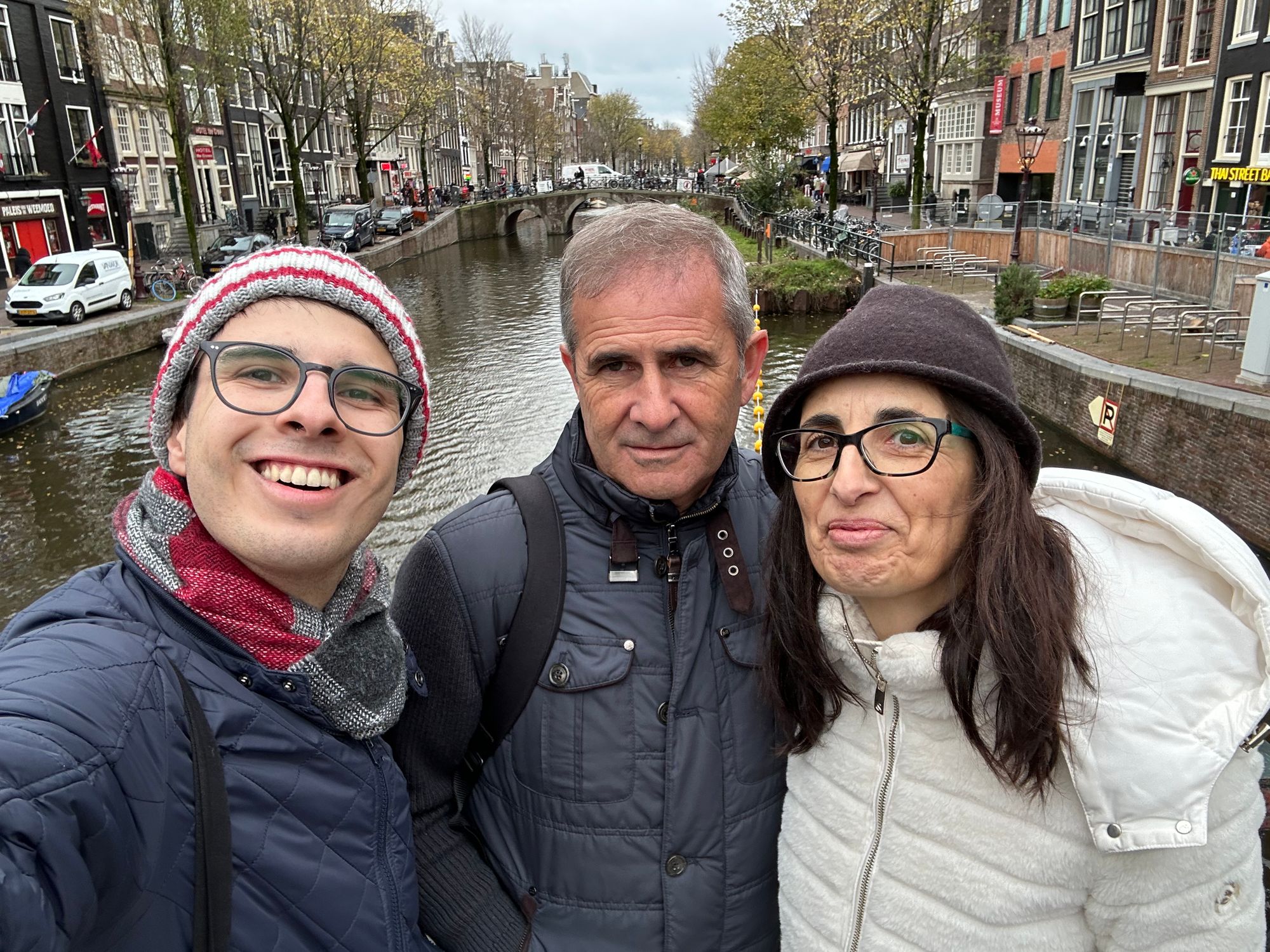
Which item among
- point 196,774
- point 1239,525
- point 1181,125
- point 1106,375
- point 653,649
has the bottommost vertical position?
point 1239,525

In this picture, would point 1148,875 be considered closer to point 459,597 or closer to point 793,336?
point 459,597

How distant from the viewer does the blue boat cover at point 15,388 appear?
1255 centimetres

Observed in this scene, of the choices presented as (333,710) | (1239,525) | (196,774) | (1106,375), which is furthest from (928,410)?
(1106,375)

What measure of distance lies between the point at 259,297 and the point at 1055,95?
3115 cm

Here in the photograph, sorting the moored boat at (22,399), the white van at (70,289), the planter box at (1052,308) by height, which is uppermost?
the white van at (70,289)

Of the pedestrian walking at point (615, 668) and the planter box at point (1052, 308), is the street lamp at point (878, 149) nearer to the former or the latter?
the planter box at point (1052, 308)

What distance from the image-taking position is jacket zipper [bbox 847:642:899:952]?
Answer: 156cm

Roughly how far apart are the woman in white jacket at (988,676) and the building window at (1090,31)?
2701 centimetres

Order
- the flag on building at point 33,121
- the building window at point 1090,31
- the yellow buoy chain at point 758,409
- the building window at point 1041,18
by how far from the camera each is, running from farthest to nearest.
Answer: the building window at point 1041,18 → the flag on building at point 33,121 → the building window at point 1090,31 → the yellow buoy chain at point 758,409

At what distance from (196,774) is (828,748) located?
1.09m

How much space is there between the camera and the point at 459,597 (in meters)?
1.79

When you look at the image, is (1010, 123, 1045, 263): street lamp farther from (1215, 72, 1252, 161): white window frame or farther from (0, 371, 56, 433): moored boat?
(0, 371, 56, 433): moored boat

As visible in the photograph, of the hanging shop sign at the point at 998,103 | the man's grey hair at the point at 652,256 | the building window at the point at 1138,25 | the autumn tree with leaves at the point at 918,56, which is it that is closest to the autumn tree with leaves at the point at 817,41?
the autumn tree with leaves at the point at 918,56

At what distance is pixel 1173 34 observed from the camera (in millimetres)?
19438
